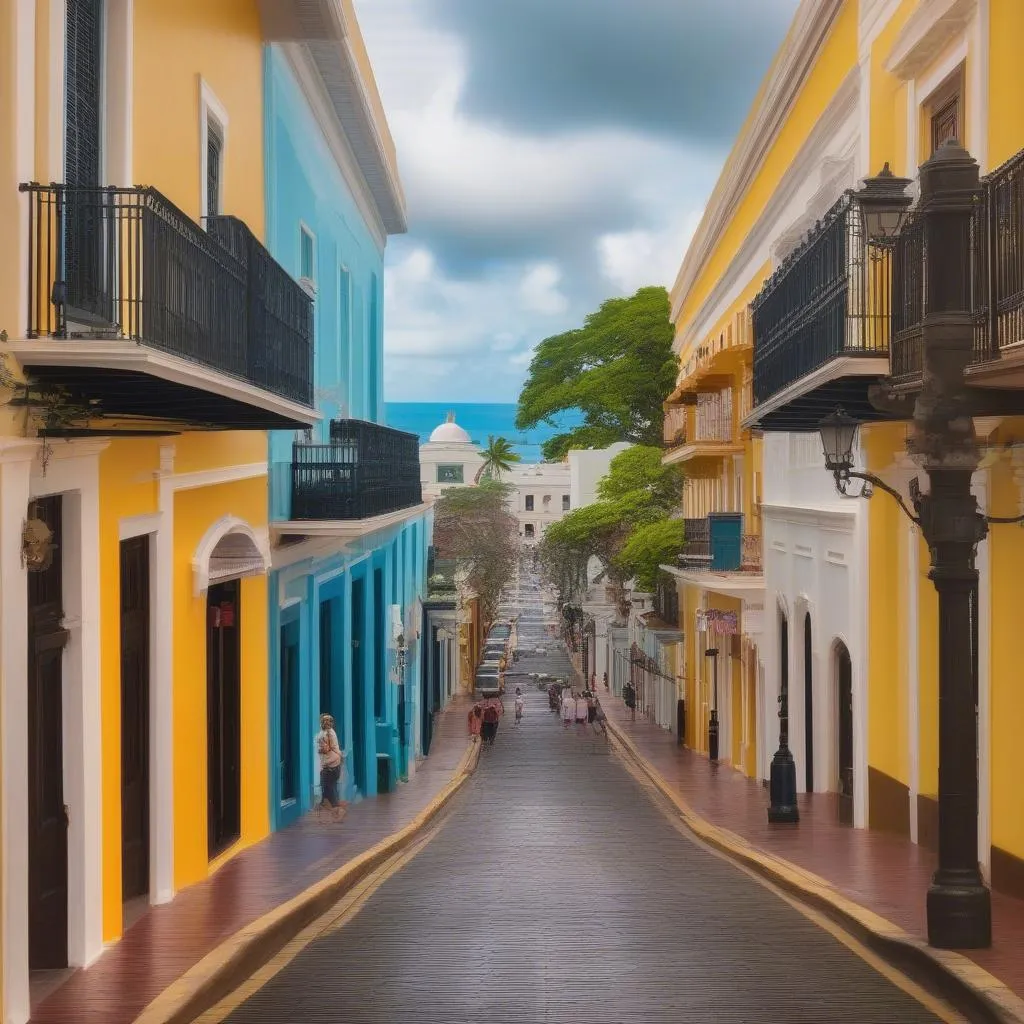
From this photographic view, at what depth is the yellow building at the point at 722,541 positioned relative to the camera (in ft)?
76.4

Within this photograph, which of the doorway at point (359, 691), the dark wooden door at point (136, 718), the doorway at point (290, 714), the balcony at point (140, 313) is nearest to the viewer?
the balcony at point (140, 313)

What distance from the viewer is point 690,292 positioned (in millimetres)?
35250

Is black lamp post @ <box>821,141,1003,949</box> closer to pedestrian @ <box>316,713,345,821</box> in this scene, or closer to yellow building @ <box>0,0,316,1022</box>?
yellow building @ <box>0,0,316,1022</box>

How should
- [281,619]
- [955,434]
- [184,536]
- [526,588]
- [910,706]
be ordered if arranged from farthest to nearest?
1. [526,588]
2. [281,619]
3. [910,706]
4. [184,536]
5. [955,434]

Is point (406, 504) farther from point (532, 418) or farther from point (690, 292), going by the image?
point (532, 418)

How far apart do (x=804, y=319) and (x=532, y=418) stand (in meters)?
37.9

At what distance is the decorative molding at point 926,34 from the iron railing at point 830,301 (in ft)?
4.87

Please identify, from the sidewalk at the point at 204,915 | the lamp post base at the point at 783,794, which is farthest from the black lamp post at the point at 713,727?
the lamp post base at the point at 783,794

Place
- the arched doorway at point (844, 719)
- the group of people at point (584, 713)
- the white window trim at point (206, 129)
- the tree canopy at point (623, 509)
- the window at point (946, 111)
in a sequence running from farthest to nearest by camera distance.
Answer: the tree canopy at point (623, 509), the group of people at point (584, 713), the arched doorway at point (844, 719), the window at point (946, 111), the white window trim at point (206, 129)

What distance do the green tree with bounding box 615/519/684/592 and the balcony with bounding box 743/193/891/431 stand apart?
20.1m

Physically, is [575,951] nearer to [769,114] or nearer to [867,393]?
[867,393]

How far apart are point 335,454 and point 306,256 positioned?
262 centimetres

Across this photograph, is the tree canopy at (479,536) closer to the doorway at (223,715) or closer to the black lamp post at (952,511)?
the doorway at (223,715)

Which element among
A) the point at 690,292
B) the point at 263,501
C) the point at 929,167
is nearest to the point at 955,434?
the point at 929,167
